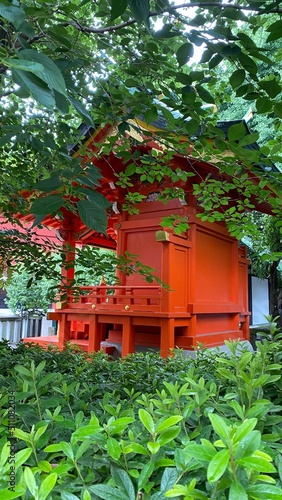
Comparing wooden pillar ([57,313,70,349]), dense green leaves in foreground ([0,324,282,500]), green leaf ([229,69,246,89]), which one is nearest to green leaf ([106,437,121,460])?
dense green leaves in foreground ([0,324,282,500])

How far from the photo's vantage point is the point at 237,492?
0.46 m

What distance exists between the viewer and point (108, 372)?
190 centimetres

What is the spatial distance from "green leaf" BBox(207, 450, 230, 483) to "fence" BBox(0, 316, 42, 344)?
9.04 meters

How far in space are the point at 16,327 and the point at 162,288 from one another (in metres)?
6.25

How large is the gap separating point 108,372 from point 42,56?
5.49ft

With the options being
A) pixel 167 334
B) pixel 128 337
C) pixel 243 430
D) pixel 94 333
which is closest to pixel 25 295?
pixel 94 333

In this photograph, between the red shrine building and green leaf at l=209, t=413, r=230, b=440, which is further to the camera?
the red shrine building

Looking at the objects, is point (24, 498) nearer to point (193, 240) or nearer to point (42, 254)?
point (42, 254)

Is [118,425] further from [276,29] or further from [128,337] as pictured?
[128,337]

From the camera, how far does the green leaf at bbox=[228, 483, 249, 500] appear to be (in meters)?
0.45

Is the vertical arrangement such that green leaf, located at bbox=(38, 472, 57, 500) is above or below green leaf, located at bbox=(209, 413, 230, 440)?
below

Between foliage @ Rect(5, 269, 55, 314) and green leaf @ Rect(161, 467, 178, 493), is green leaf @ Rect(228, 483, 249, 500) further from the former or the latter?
foliage @ Rect(5, 269, 55, 314)

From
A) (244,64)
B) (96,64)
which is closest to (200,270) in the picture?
(96,64)

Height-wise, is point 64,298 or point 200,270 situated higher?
point 200,270
